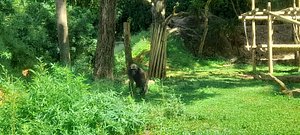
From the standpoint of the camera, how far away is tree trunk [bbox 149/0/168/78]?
1348 cm

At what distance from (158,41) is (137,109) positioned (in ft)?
21.8

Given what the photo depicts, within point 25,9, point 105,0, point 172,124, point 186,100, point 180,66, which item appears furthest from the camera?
point 180,66

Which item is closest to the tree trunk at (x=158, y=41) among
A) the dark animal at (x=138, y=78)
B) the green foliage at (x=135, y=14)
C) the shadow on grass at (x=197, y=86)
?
the shadow on grass at (x=197, y=86)

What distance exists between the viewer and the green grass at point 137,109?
6211 millimetres

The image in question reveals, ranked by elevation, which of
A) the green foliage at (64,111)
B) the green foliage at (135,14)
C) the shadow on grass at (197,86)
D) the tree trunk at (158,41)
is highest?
the green foliage at (135,14)

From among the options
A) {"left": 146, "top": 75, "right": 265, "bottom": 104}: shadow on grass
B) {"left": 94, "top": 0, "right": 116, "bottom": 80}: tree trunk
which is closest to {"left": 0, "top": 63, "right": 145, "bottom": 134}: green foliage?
{"left": 146, "top": 75, "right": 265, "bottom": 104}: shadow on grass

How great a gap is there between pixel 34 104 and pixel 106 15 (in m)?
6.29

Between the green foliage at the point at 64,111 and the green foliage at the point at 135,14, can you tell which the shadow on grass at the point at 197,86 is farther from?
the green foliage at the point at 135,14

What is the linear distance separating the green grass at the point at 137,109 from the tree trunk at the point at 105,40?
0.83m

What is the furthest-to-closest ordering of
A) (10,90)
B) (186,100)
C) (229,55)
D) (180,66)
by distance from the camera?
(229,55), (180,66), (186,100), (10,90)

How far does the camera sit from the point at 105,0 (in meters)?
12.3

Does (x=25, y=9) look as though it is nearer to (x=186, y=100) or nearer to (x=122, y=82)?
(x=122, y=82)

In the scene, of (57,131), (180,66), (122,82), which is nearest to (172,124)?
(57,131)

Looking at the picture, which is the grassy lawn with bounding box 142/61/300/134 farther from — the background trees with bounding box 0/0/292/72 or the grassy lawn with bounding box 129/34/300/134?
the background trees with bounding box 0/0/292/72
